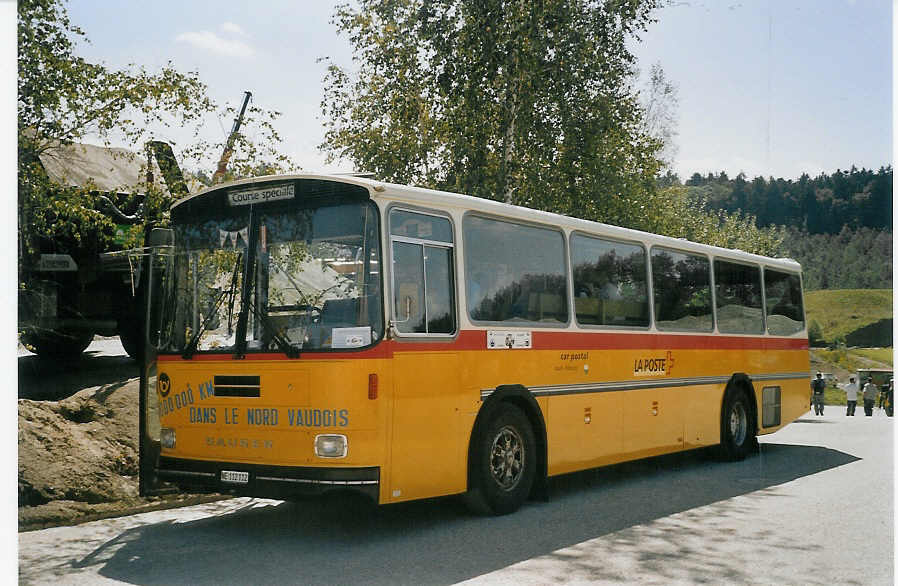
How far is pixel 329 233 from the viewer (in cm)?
794

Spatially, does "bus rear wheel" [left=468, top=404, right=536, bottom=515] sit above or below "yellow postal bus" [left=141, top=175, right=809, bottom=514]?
below

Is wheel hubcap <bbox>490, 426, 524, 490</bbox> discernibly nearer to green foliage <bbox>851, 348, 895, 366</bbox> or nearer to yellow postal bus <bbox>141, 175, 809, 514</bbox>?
yellow postal bus <bbox>141, 175, 809, 514</bbox>

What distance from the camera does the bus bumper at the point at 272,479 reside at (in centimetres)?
750

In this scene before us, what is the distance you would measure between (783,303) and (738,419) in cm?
253

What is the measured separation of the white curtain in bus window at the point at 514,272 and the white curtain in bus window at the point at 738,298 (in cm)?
439

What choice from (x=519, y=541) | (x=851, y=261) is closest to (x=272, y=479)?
(x=519, y=541)

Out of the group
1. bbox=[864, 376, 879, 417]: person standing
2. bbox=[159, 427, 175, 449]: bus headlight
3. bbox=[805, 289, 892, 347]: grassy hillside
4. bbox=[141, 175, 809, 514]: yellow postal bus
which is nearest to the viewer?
bbox=[141, 175, 809, 514]: yellow postal bus

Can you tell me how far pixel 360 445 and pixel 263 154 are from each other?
20.6 feet

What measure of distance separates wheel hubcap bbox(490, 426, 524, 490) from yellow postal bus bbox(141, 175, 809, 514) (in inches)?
0.8

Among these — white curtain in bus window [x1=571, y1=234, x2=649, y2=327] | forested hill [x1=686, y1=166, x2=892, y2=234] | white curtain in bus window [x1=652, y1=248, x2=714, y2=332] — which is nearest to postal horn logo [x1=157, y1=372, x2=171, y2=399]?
white curtain in bus window [x1=571, y1=234, x2=649, y2=327]

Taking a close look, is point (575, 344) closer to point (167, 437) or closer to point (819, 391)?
point (167, 437)

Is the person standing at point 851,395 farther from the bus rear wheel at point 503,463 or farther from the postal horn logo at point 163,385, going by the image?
the postal horn logo at point 163,385

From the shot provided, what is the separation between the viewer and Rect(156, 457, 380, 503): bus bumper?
24.6 ft
